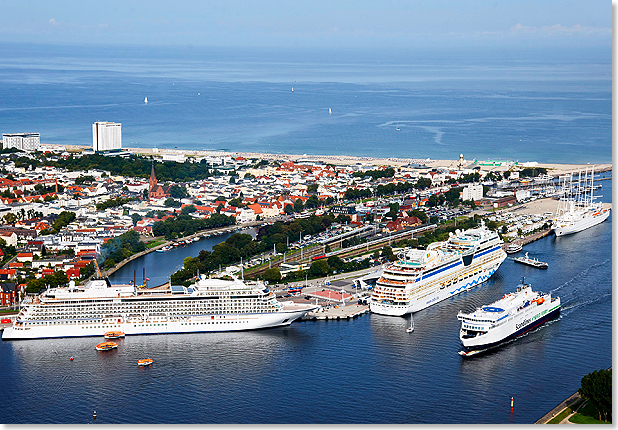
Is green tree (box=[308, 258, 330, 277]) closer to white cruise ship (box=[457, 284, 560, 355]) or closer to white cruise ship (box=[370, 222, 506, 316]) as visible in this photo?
white cruise ship (box=[370, 222, 506, 316])

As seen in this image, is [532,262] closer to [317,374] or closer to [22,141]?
[317,374]

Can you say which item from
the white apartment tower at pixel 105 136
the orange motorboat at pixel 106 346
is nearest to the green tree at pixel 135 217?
the orange motorboat at pixel 106 346

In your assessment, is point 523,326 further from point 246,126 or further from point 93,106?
point 93,106

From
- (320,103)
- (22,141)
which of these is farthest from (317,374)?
(320,103)

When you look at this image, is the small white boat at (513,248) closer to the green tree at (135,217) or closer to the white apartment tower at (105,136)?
the green tree at (135,217)

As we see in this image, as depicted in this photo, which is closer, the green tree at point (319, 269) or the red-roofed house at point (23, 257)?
the green tree at point (319, 269)

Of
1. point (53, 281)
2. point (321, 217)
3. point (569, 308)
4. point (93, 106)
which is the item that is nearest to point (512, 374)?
point (569, 308)

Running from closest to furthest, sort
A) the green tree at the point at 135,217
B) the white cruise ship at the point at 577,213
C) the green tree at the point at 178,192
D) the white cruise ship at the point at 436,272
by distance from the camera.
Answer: the white cruise ship at the point at 436,272, the white cruise ship at the point at 577,213, the green tree at the point at 135,217, the green tree at the point at 178,192

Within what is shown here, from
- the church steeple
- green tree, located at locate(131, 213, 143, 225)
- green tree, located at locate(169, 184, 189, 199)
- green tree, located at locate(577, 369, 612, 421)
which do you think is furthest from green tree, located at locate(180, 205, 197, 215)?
green tree, located at locate(577, 369, 612, 421)
